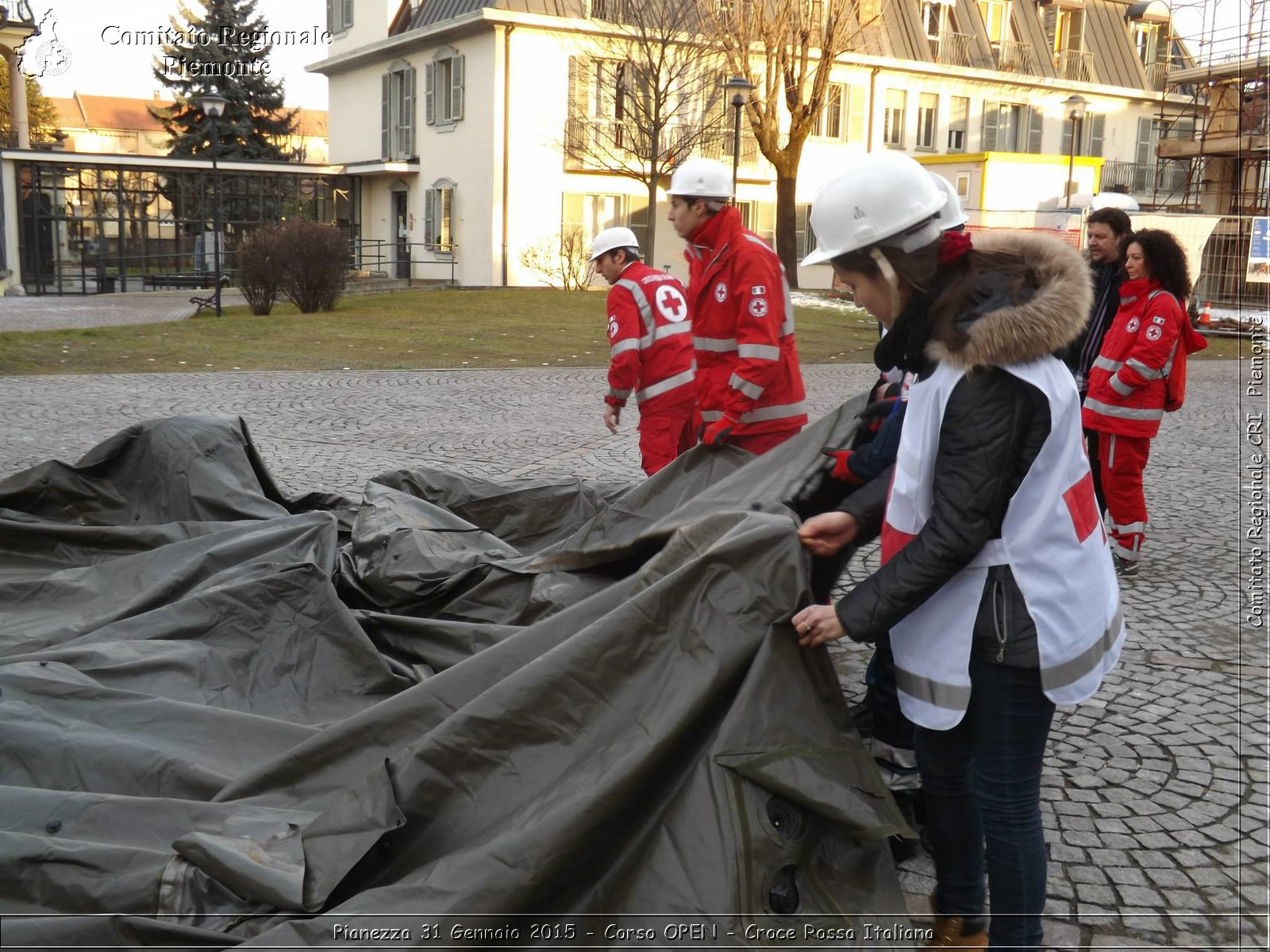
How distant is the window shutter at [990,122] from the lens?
38.2m

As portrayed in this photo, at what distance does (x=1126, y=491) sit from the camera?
21.8ft

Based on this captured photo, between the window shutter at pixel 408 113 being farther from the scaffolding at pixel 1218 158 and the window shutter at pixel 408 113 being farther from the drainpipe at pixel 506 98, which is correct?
the scaffolding at pixel 1218 158

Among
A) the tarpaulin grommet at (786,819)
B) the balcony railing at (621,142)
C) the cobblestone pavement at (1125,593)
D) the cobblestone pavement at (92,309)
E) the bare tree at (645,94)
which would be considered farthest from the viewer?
the balcony railing at (621,142)

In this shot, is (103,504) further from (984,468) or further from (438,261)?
(438,261)

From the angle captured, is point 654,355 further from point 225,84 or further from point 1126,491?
point 225,84

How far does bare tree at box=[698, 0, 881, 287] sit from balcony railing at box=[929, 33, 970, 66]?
9501mm

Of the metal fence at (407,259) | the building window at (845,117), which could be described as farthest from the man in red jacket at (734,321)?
the building window at (845,117)

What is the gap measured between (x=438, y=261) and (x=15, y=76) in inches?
465

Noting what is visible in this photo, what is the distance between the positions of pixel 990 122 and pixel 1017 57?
2.53 meters

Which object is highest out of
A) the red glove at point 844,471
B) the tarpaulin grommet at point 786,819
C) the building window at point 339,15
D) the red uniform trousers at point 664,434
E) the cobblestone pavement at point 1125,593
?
the building window at point 339,15

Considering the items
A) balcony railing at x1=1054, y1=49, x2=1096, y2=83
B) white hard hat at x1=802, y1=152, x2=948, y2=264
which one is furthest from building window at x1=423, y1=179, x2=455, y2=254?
white hard hat at x1=802, y1=152, x2=948, y2=264

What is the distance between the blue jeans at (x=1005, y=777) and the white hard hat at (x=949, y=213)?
3.34 feet

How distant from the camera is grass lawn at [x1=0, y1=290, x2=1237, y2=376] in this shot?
50.4 ft

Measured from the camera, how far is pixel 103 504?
228 inches
